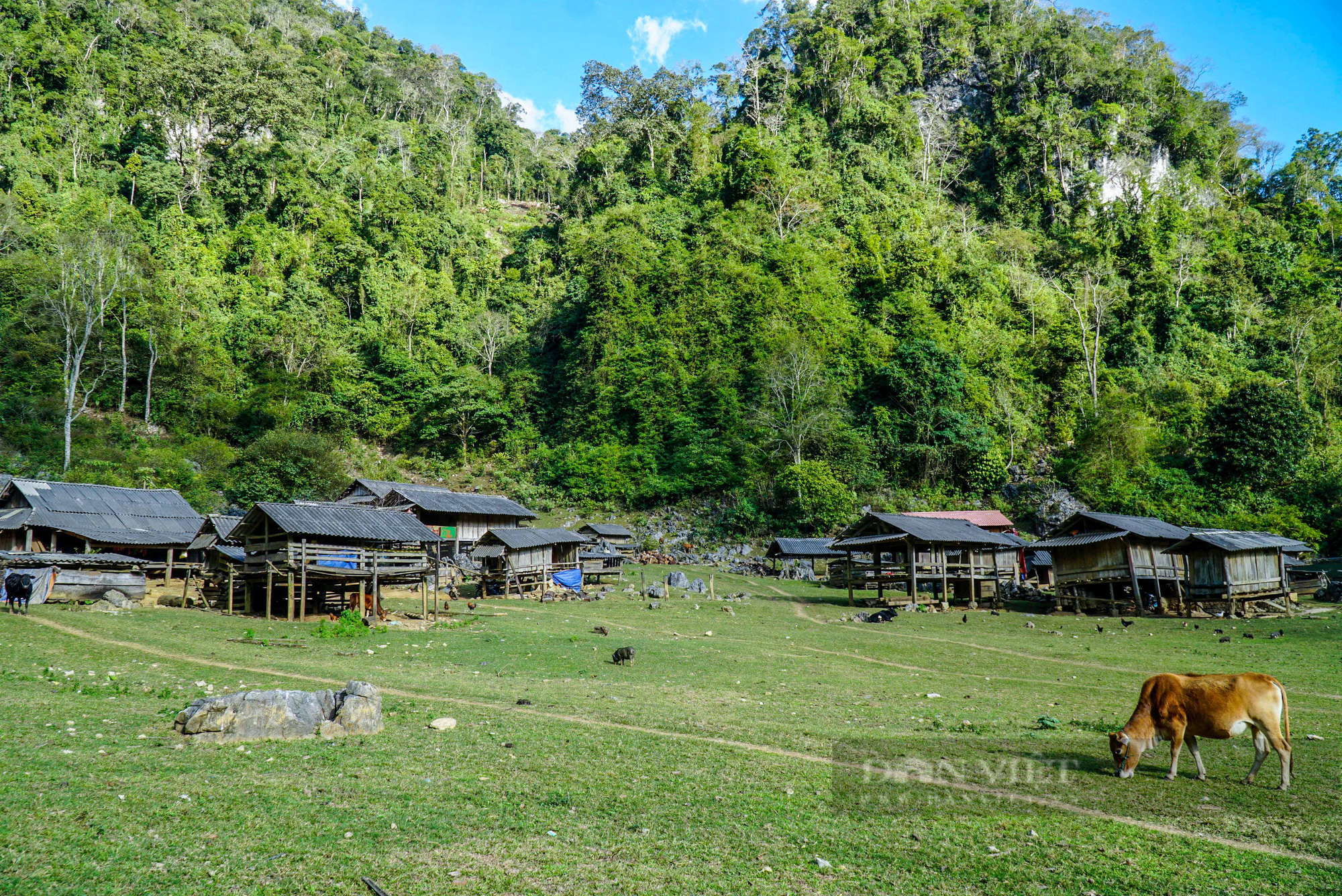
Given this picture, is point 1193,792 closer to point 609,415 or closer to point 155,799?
point 155,799

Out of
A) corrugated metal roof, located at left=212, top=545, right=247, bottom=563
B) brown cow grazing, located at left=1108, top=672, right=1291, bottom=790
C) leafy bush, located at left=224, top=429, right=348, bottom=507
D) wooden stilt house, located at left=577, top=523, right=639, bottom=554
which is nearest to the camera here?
brown cow grazing, located at left=1108, top=672, right=1291, bottom=790

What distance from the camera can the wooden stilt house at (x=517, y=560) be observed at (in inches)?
1512

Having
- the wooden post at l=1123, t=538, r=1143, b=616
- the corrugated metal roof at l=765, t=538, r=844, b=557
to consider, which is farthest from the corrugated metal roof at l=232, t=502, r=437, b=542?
the wooden post at l=1123, t=538, r=1143, b=616

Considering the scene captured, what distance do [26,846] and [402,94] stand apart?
12604 cm

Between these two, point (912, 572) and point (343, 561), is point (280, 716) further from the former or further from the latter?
point (912, 572)

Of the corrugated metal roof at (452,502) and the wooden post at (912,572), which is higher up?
the corrugated metal roof at (452,502)

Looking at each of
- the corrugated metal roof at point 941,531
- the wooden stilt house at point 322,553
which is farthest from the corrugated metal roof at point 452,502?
the corrugated metal roof at point 941,531

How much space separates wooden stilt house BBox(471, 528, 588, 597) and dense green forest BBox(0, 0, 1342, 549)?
2060 centimetres

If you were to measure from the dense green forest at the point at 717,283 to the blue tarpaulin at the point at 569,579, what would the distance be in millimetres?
21709

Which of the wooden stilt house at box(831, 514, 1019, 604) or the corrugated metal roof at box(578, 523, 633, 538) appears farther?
the corrugated metal roof at box(578, 523, 633, 538)

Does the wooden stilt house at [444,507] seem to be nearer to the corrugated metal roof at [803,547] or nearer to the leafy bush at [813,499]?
the corrugated metal roof at [803,547]

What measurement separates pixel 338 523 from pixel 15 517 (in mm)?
→ 19274

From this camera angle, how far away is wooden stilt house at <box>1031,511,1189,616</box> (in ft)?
105

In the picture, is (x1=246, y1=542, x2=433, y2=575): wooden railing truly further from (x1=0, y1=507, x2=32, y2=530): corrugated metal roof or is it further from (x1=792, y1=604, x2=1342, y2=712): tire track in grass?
(x1=792, y1=604, x2=1342, y2=712): tire track in grass
